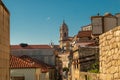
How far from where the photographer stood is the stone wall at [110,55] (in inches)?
305

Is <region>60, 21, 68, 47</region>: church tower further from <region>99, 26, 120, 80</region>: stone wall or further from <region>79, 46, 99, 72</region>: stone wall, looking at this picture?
<region>99, 26, 120, 80</region>: stone wall

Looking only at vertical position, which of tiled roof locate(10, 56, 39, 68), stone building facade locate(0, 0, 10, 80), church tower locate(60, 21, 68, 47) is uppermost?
church tower locate(60, 21, 68, 47)

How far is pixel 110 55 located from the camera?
824 centimetres

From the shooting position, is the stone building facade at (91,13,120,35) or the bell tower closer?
the stone building facade at (91,13,120,35)

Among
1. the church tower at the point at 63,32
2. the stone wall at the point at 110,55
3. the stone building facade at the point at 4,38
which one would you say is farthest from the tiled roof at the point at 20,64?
the church tower at the point at 63,32

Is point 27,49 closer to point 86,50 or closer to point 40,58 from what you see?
point 40,58

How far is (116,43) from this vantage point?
780 cm

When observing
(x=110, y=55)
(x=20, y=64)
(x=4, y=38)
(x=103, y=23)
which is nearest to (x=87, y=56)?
(x=20, y=64)

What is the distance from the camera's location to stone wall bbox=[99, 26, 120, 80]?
7.74 meters

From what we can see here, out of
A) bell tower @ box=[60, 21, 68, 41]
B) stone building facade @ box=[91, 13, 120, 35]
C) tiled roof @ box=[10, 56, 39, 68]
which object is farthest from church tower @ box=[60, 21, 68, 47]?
stone building facade @ box=[91, 13, 120, 35]

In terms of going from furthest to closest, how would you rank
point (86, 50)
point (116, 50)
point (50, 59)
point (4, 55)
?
point (50, 59)
point (86, 50)
point (4, 55)
point (116, 50)

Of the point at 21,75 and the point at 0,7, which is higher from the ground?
the point at 0,7

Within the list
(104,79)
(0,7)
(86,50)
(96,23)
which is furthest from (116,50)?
(86,50)

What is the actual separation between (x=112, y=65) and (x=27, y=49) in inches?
2238
